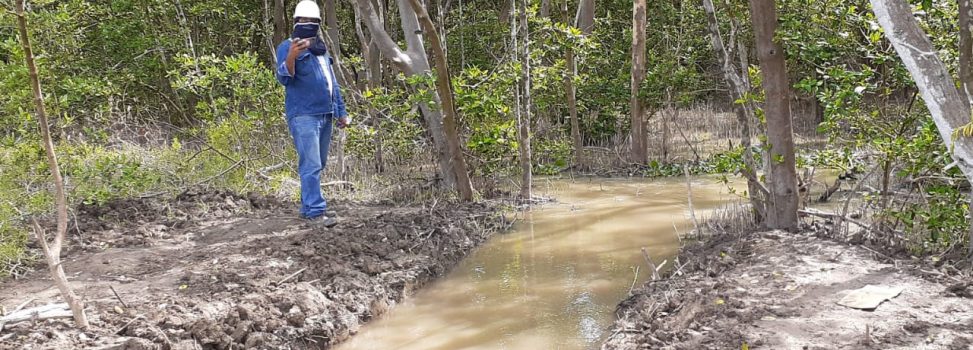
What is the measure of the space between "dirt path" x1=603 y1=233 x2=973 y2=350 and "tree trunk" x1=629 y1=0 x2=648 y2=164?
7199mm

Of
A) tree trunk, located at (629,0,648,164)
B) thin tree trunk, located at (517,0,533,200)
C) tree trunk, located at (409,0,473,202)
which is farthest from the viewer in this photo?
tree trunk, located at (629,0,648,164)

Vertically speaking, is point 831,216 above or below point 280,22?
below

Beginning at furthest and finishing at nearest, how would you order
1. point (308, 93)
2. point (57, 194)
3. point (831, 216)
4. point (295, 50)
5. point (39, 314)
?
point (308, 93) < point (295, 50) < point (831, 216) < point (39, 314) < point (57, 194)

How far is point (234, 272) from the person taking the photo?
16.0 feet

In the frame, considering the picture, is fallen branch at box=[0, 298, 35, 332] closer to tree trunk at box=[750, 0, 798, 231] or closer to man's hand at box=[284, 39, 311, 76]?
man's hand at box=[284, 39, 311, 76]

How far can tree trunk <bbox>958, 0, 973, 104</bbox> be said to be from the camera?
3961mm

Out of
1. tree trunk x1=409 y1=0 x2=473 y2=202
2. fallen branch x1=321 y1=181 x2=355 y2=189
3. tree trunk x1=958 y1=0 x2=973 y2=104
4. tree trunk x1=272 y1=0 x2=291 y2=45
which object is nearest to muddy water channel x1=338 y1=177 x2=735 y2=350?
tree trunk x1=409 y1=0 x2=473 y2=202

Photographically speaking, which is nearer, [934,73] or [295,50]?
[934,73]

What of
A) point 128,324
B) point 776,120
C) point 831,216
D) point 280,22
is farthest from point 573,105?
point 128,324

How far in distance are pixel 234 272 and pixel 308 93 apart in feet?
6.76

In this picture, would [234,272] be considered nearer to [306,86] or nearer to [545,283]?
[306,86]

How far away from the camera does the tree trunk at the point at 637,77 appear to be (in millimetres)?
11750

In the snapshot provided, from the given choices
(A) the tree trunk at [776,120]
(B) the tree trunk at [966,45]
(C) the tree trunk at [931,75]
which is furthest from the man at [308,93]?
(B) the tree trunk at [966,45]

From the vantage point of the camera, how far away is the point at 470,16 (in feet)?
57.4
